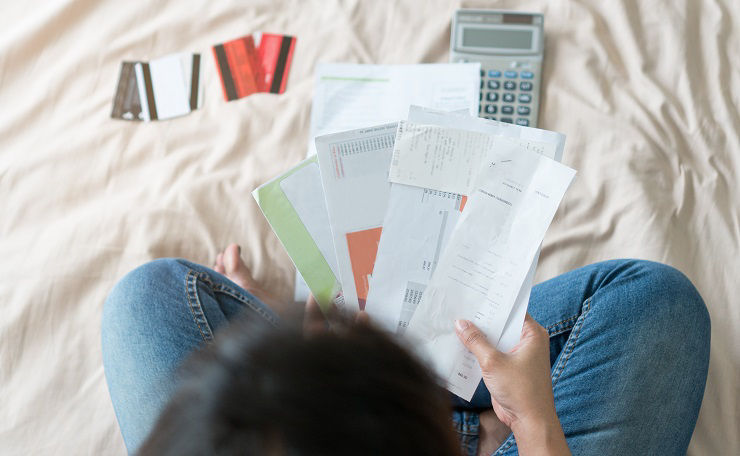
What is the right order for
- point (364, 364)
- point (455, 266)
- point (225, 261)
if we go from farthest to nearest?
1. point (225, 261)
2. point (455, 266)
3. point (364, 364)

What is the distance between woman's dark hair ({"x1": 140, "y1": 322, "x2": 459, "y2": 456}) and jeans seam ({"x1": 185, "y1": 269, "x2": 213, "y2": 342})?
0.21 meters

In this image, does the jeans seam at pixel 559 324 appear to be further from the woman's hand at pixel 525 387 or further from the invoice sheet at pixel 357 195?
the invoice sheet at pixel 357 195

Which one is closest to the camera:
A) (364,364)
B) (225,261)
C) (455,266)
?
(364,364)

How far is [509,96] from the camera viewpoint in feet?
2.27

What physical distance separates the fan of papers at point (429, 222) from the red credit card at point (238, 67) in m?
0.21

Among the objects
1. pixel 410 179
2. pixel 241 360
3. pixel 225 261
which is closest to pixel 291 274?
pixel 225 261

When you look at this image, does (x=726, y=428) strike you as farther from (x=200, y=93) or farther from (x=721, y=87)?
(x=200, y=93)

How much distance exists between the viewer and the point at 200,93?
74 cm

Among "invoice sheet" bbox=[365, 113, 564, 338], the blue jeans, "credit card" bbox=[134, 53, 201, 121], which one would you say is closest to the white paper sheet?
"invoice sheet" bbox=[365, 113, 564, 338]

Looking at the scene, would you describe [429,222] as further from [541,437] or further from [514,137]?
[541,437]

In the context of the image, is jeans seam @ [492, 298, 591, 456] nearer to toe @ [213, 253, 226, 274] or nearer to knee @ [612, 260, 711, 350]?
knee @ [612, 260, 711, 350]

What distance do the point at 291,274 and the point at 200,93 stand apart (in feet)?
0.91

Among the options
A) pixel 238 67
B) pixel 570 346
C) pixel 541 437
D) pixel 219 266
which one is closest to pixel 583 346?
pixel 570 346

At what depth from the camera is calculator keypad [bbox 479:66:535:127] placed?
691 mm
